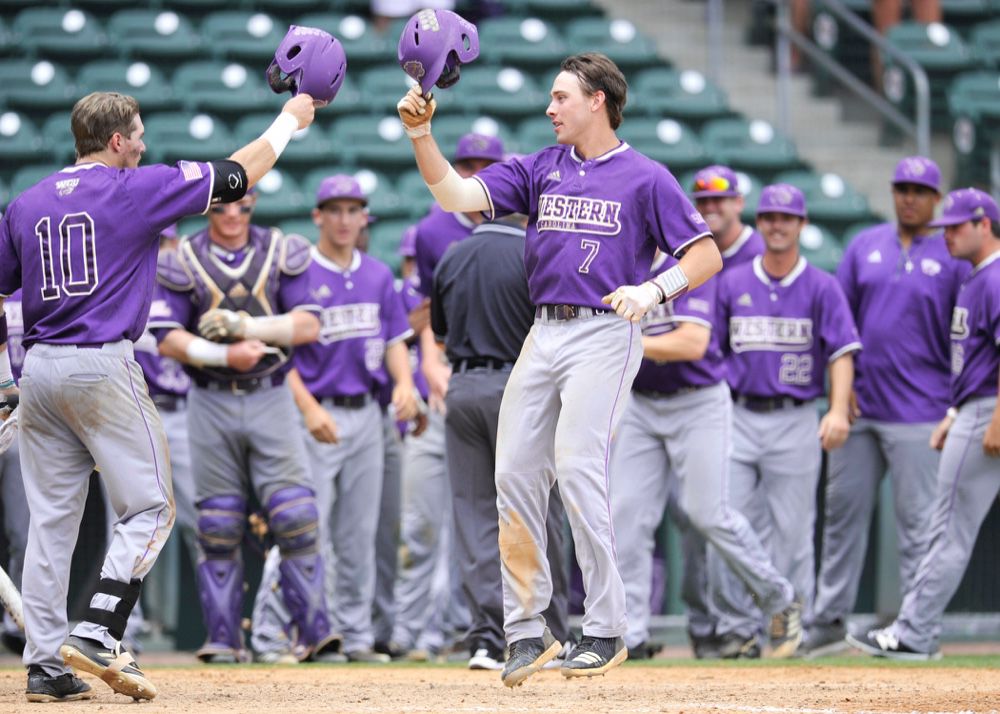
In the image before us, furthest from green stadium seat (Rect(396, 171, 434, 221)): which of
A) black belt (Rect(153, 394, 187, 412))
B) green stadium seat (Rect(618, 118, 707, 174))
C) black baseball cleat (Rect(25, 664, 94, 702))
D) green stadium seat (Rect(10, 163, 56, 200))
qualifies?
black baseball cleat (Rect(25, 664, 94, 702))

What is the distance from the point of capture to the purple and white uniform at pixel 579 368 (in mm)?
5355

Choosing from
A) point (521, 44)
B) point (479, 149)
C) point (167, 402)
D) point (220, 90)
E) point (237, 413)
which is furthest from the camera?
point (521, 44)

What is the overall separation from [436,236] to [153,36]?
18.7ft

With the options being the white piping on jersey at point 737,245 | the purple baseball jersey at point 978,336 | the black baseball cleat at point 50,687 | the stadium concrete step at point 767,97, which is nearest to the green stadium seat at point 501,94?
the stadium concrete step at point 767,97

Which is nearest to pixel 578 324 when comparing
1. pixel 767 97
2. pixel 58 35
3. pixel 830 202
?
pixel 830 202

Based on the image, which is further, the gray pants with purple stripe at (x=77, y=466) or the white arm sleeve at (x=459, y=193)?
the white arm sleeve at (x=459, y=193)

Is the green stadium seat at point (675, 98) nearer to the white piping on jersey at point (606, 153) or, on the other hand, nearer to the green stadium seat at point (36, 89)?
the green stadium seat at point (36, 89)

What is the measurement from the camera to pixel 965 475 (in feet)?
23.9

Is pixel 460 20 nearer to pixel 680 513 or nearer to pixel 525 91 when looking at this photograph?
pixel 680 513

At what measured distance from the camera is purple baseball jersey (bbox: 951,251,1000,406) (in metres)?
7.31

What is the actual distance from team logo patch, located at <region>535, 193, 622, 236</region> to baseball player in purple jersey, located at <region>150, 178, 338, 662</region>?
6.86 feet

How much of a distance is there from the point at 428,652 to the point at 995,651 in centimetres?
290

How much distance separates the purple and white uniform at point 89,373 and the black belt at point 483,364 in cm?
175

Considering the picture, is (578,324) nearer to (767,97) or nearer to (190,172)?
(190,172)
